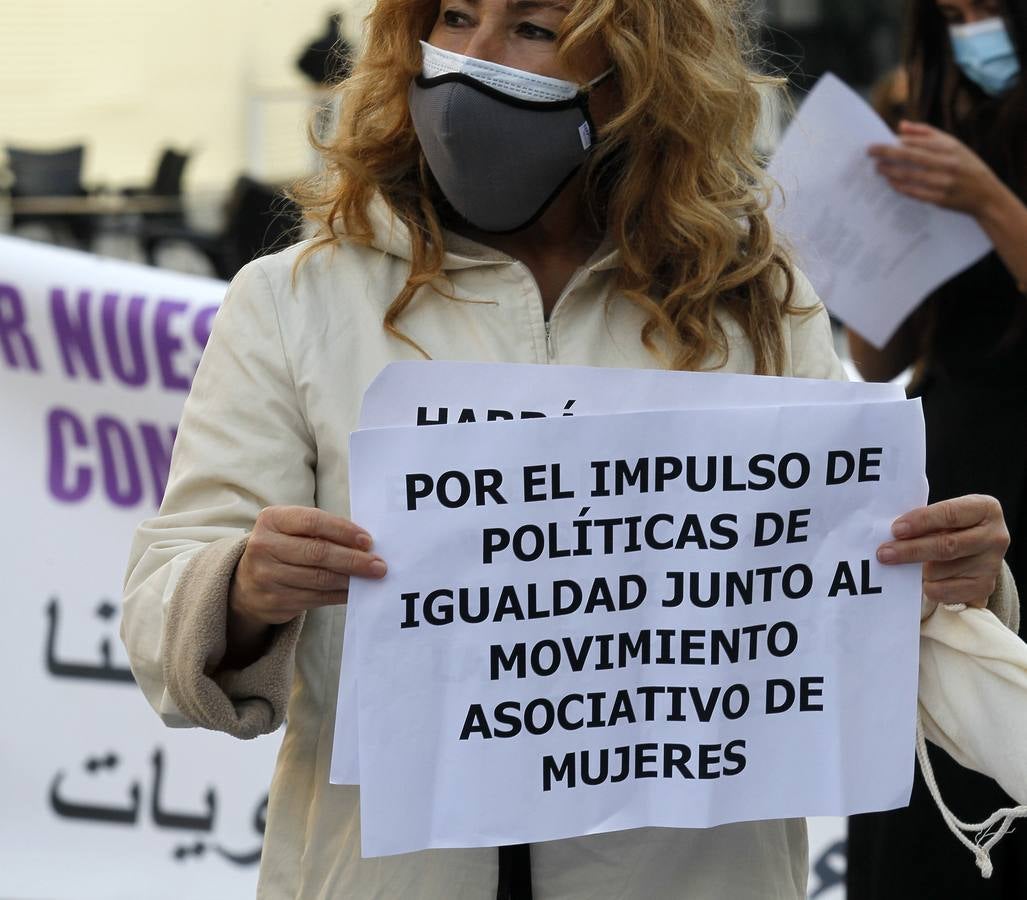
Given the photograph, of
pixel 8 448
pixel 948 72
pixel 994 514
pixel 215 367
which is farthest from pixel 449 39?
pixel 8 448

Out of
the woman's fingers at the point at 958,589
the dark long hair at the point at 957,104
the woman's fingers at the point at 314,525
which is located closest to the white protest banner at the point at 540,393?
the woman's fingers at the point at 314,525

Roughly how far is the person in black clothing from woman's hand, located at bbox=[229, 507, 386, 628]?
5.40 feet

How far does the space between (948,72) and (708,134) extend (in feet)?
4.83

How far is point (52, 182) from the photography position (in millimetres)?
13188

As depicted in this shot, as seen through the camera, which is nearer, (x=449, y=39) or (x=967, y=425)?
(x=449, y=39)

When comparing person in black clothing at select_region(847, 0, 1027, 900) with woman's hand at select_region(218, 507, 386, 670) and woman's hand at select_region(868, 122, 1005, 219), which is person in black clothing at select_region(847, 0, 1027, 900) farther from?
woman's hand at select_region(218, 507, 386, 670)

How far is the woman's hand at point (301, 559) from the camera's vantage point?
1497 millimetres

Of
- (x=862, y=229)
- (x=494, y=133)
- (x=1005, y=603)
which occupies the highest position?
(x=494, y=133)

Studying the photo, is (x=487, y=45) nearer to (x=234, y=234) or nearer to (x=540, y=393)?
(x=540, y=393)

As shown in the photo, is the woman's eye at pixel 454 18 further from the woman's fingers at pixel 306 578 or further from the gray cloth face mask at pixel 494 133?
the woman's fingers at pixel 306 578

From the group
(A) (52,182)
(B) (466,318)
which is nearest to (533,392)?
(B) (466,318)

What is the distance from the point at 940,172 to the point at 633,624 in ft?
5.54

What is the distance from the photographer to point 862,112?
3061 millimetres

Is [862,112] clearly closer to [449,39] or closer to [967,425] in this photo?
[967,425]
